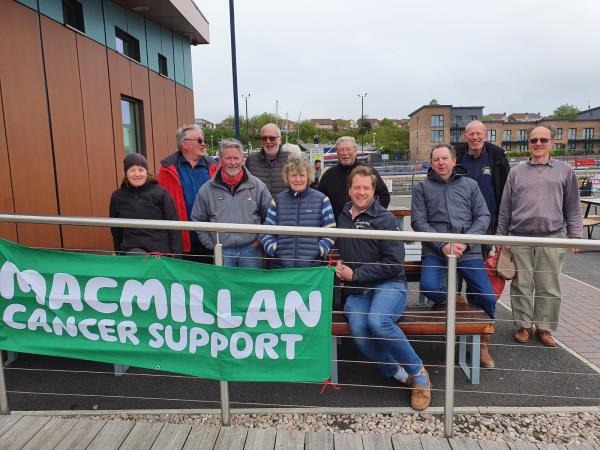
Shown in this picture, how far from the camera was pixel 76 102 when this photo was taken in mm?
6156

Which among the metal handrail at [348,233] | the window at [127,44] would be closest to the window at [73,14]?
the window at [127,44]

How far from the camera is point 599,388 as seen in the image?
137 inches

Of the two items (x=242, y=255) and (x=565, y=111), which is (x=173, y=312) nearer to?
(x=242, y=255)

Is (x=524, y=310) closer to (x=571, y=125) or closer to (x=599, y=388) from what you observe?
(x=599, y=388)

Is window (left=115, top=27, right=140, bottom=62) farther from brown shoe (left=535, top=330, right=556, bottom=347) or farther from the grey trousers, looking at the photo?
brown shoe (left=535, top=330, right=556, bottom=347)

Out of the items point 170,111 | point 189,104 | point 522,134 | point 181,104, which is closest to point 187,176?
point 170,111

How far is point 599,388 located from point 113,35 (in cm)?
838

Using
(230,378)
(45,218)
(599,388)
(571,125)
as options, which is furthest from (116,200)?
(571,125)

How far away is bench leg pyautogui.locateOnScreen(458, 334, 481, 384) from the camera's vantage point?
11.4 ft

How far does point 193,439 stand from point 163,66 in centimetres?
969

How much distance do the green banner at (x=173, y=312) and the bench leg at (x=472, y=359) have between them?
1.48 metres

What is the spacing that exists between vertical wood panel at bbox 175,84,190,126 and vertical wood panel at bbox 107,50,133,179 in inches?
125

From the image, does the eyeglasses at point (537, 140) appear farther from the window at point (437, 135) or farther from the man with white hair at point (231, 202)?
the window at point (437, 135)

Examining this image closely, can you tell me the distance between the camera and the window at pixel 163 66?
10117 mm
